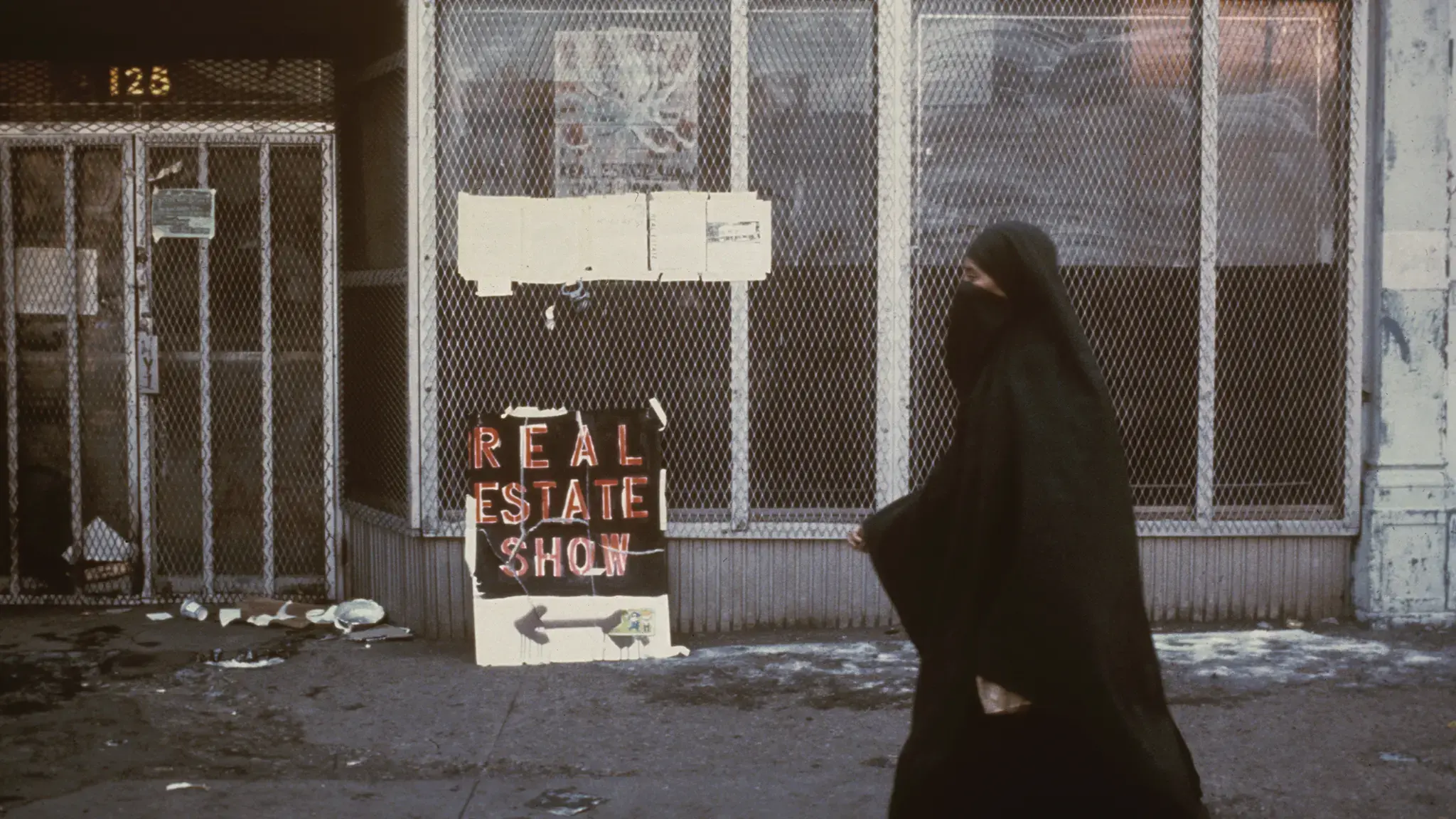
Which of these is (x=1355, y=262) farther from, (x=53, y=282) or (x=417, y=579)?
(x=53, y=282)

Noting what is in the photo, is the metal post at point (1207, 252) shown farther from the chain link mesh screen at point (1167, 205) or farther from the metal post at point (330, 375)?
the metal post at point (330, 375)

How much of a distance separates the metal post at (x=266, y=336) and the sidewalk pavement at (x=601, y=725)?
0.64 metres

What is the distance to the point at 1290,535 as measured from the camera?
7312 mm

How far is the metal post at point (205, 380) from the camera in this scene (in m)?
7.89

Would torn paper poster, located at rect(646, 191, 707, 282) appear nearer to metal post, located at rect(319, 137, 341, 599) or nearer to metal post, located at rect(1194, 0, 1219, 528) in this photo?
metal post, located at rect(319, 137, 341, 599)

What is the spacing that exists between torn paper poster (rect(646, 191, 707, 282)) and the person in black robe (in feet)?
11.6

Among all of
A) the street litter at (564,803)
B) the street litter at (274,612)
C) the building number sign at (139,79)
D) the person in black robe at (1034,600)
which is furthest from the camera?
the building number sign at (139,79)

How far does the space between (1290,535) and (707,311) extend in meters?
3.01

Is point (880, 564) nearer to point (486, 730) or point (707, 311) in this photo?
point (486, 730)

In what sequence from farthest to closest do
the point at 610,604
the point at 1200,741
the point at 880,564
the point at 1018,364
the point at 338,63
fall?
1. the point at 338,63
2. the point at 610,604
3. the point at 1200,741
4. the point at 880,564
5. the point at 1018,364

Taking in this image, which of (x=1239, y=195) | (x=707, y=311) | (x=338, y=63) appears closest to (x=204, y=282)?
(x=338, y=63)

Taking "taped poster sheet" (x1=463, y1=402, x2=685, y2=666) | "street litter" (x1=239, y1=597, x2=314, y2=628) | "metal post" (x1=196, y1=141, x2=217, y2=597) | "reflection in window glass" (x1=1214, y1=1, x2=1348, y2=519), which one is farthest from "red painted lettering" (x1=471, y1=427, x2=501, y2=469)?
"reflection in window glass" (x1=1214, y1=1, x2=1348, y2=519)

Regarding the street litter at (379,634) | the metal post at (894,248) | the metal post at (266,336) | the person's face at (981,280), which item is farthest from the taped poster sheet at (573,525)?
the person's face at (981,280)

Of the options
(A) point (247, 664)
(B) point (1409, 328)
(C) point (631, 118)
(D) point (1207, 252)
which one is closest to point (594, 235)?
(C) point (631, 118)
